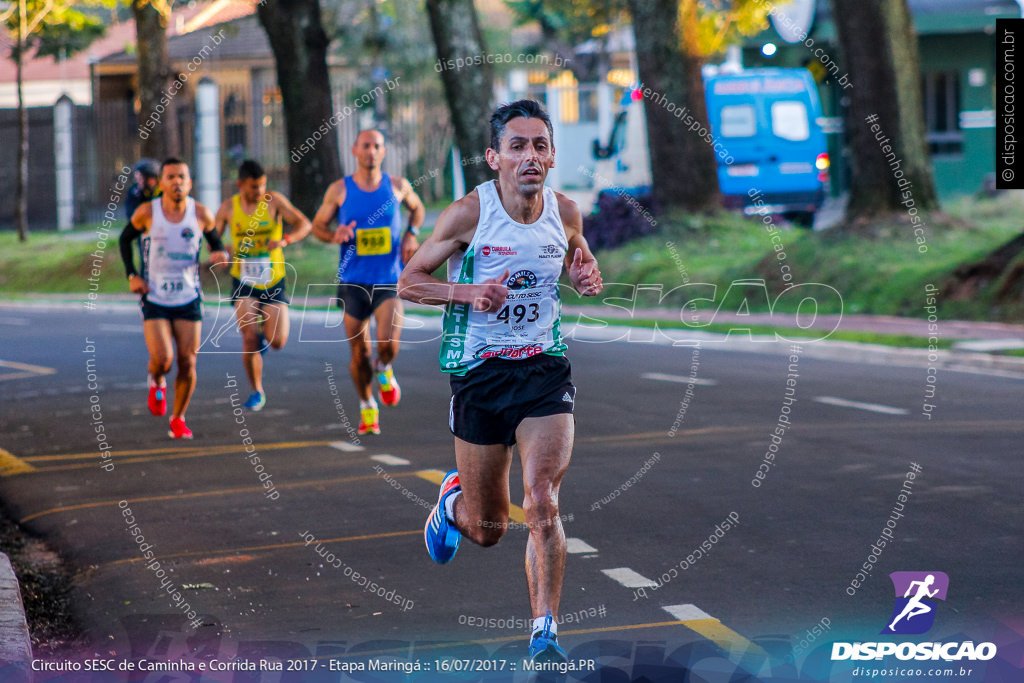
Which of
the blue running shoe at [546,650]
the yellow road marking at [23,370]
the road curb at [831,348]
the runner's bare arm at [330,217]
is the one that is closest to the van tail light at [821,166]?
the road curb at [831,348]

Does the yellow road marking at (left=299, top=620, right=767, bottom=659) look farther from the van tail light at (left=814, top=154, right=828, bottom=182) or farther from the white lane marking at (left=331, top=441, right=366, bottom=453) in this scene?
the van tail light at (left=814, top=154, right=828, bottom=182)

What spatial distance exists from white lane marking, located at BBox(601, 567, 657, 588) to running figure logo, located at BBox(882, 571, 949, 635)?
3.57ft

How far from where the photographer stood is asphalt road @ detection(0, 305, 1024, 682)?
5867 millimetres

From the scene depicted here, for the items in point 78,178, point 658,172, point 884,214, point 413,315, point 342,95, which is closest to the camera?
point 884,214

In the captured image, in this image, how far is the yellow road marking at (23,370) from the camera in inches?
607

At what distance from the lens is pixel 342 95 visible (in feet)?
112

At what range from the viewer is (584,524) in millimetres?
8023

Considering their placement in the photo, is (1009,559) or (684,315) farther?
(684,315)

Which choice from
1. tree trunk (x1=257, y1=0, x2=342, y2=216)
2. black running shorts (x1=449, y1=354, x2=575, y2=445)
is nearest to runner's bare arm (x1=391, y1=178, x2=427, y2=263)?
black running shorts (x1=449, y1=354, x2=575, y2=445)

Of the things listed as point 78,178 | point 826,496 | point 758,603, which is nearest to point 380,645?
point 758,603

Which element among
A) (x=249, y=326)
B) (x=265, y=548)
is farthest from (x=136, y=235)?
(x=265, y=548)

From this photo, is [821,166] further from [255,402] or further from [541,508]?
[541,508]

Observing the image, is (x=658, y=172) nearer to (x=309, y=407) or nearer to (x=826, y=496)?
(x=309, y=407)

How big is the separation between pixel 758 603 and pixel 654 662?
37.9 inches
